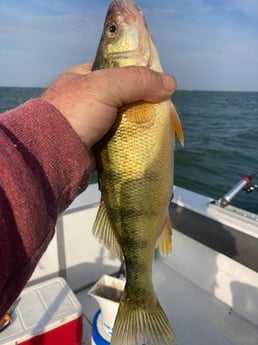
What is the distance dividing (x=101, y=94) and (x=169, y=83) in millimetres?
265

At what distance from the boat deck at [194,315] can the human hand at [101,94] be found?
7.40 ft

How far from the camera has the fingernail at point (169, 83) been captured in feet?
4.61

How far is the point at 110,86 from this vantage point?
1.37 metres

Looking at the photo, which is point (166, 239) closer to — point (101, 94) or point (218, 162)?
point (101, 94)

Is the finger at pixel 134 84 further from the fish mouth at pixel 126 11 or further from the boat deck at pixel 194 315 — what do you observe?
the boat deck at pixel 194 315

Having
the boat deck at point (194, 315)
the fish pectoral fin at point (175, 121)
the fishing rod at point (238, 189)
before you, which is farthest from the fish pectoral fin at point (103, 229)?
the fishing rod at point (238, 189)

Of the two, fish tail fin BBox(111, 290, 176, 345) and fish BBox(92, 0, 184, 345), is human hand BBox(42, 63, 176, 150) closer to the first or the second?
fish BBox(92, 0, 184, 345)

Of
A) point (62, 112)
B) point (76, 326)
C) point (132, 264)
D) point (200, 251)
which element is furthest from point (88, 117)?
point (200, 251)

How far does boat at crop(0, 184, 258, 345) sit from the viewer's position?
306 centimetres

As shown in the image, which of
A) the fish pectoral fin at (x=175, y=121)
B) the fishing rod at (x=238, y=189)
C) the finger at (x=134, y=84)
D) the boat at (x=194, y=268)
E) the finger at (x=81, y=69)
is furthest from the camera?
the fishing rod at (x=238, y=189)

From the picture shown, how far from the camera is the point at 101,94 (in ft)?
4.52

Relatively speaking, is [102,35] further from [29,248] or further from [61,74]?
[29,248]

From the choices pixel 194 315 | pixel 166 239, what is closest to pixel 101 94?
pixel 166 239

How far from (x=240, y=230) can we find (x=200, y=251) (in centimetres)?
72
